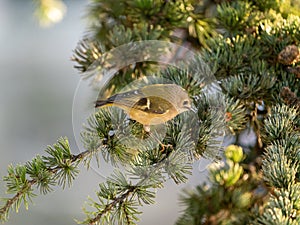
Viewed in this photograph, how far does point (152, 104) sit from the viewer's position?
552mm

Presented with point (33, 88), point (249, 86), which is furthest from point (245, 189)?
point (33, 88)

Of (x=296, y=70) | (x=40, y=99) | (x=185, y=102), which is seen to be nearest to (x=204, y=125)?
(x=185, y=102)

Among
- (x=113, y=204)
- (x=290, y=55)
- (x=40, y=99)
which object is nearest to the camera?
(x=113, y=204)

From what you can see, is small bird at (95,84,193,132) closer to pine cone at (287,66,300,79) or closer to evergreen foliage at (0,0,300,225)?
evergreen foliage at (0,0,300,225)

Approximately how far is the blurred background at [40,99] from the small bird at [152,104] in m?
1.09

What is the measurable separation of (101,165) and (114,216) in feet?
0.20

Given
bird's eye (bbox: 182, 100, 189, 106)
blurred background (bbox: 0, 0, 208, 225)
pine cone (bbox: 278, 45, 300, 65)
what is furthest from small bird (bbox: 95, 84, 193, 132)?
blurred background (bbox: 0, 0, 208, 225)

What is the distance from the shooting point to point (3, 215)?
19.7 inches

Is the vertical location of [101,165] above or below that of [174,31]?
below

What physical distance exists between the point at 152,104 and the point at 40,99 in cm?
171

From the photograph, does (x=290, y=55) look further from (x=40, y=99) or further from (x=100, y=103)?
(x=40, y=99)

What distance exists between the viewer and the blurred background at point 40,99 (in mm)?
1815

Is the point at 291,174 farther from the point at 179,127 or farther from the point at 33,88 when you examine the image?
the point at 33,88

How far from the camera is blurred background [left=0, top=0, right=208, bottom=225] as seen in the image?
1.82 meters
